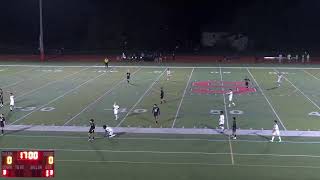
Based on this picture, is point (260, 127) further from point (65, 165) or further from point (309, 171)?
point (65, 165)

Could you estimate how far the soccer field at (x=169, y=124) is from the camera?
18688 mm

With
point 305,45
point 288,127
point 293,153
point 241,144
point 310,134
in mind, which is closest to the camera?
point 293,153

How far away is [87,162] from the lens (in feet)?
63.1

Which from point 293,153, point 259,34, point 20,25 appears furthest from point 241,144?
point 20,25

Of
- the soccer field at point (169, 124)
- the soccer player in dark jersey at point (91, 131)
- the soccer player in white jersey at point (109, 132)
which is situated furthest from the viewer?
the soccer player in white jersey at point (109, 132)

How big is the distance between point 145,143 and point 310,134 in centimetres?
748
